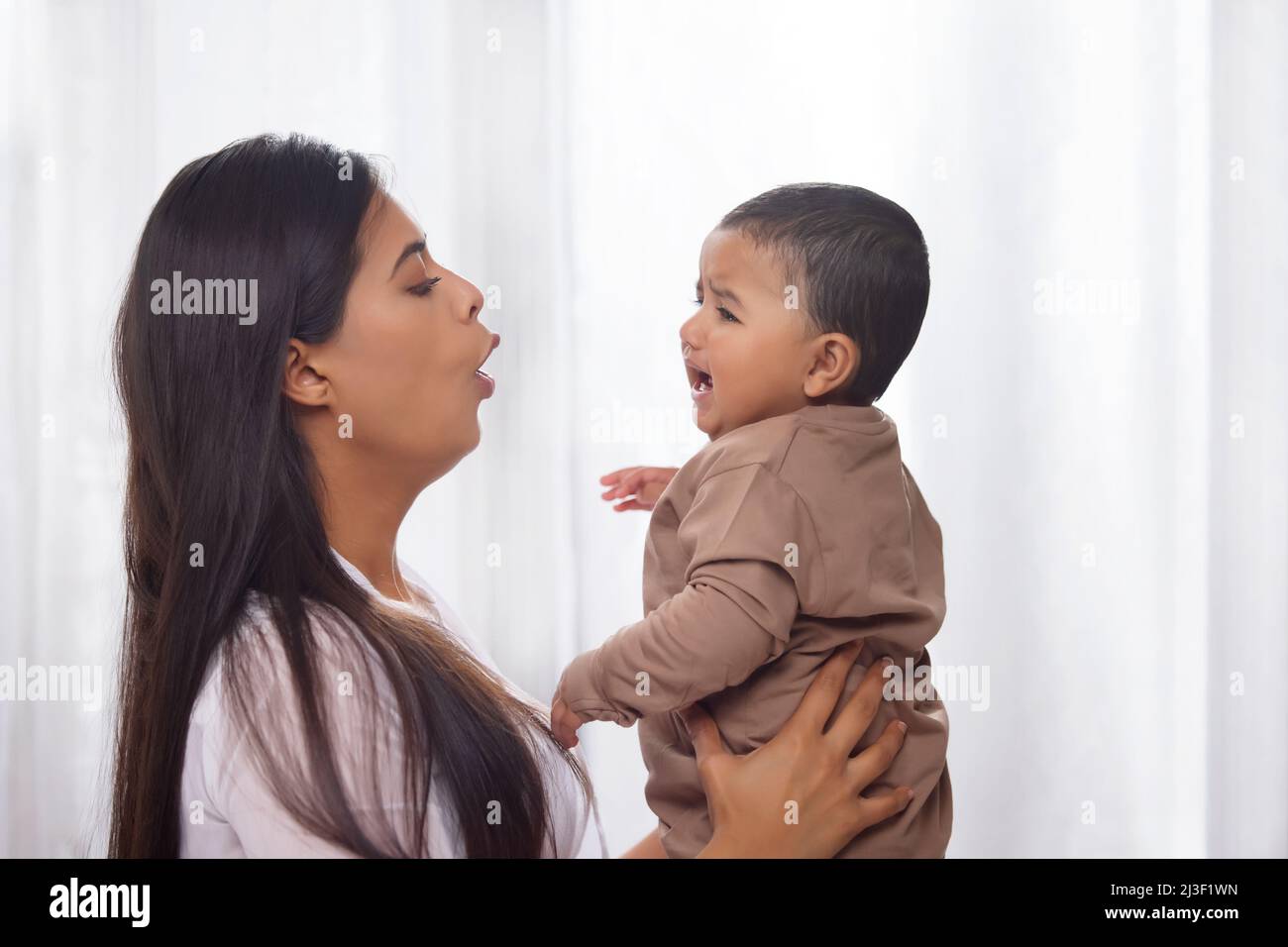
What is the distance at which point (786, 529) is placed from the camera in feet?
3.16

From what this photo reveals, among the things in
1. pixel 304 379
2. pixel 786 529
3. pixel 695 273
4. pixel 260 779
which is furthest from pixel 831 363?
pixel 695 273

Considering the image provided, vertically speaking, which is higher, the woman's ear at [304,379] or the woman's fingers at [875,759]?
the woman's ear at [304,379]

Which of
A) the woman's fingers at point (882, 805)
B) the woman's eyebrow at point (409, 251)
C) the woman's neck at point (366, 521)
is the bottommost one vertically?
the woman's fingers at point (882, 805)

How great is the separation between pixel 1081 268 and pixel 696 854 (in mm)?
1532

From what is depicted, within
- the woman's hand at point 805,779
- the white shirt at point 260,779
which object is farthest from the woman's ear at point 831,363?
the white shirt at point 260,779

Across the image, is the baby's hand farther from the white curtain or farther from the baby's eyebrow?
the white curtain

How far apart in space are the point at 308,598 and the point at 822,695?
50 cm

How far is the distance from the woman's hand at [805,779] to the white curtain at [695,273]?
1.04 meters

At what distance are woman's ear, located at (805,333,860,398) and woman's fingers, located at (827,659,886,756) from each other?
0.29 metres

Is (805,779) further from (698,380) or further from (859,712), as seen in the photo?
(698,380)

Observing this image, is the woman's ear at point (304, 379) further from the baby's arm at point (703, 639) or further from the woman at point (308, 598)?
the baby's arm at point (703, 639)

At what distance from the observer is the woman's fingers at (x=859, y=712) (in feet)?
3.33
